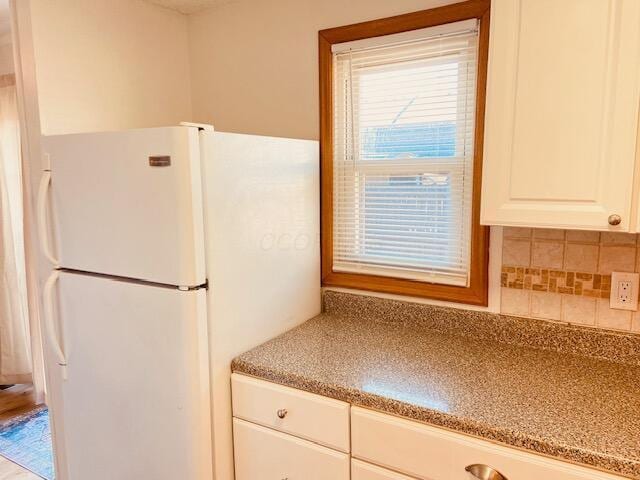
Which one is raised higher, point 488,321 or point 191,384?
point 488,321

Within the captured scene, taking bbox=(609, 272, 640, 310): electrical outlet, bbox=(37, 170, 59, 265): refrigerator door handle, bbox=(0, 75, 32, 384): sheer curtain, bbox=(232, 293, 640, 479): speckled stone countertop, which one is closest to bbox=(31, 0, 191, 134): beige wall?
bbox=(37, 170, 59, 265): refrigerator door handle

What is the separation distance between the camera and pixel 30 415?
2.94 meters

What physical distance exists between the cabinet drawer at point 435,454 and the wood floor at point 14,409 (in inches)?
77.5

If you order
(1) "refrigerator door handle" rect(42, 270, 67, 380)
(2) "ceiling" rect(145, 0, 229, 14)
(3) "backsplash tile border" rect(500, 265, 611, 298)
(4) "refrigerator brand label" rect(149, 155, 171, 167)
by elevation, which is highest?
(2) "ceiling" rect(145, 0, 229, 14)

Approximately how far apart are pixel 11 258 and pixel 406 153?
2904 millimetres

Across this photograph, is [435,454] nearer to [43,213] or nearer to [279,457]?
[279,457]

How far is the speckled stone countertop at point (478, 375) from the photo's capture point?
1119 mm

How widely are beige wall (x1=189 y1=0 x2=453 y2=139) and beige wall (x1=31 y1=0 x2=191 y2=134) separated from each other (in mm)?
137

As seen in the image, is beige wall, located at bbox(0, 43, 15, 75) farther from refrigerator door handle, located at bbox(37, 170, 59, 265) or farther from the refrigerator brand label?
the refrigerator brand label

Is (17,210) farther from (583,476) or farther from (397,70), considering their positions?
(583,476)

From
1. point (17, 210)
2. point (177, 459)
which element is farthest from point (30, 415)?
point (177, 459)

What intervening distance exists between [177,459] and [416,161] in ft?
4.52

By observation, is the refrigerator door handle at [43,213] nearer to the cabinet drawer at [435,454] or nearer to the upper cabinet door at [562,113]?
the cabinet drawer at [435,454]

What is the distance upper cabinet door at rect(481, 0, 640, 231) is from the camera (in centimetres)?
118
